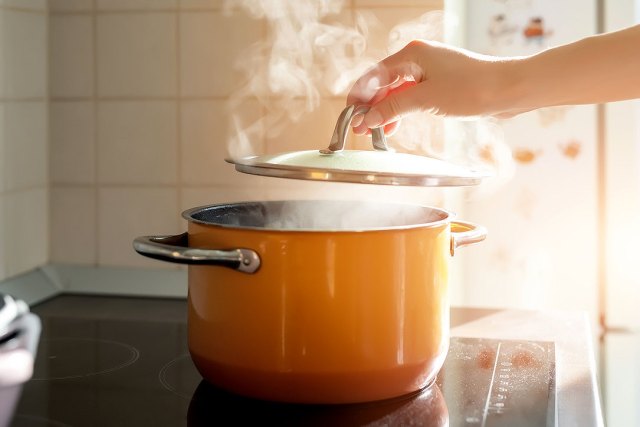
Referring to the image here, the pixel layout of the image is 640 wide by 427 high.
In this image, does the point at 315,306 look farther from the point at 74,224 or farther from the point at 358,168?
the point at 74,224

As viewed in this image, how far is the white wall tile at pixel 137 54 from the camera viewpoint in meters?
1.34

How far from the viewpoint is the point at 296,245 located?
2.43 feet

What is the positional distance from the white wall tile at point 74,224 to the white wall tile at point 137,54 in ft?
0.58

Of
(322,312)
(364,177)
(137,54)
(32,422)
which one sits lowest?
(32,422)

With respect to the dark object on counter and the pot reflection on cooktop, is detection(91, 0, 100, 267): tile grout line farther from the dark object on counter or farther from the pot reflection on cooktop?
the dark object on counter

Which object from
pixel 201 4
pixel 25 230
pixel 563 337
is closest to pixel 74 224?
pixel 25 230

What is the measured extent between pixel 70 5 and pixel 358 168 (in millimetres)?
788

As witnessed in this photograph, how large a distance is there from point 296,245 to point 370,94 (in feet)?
1.05

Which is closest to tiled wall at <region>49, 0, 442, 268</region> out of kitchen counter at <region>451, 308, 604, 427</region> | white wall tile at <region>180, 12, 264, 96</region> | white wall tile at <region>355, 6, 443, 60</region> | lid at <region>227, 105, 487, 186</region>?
white wall tile at <region>180, 12, 264, 96</region>

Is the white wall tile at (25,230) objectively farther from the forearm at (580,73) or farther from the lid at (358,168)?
the forearm at (580,73)

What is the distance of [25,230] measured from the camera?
1.33m

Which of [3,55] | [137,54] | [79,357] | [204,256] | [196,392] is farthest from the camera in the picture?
[137,54]

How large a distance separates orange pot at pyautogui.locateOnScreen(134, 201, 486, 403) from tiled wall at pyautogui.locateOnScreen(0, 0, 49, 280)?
593 mm

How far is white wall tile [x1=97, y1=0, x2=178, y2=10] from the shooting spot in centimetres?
133
